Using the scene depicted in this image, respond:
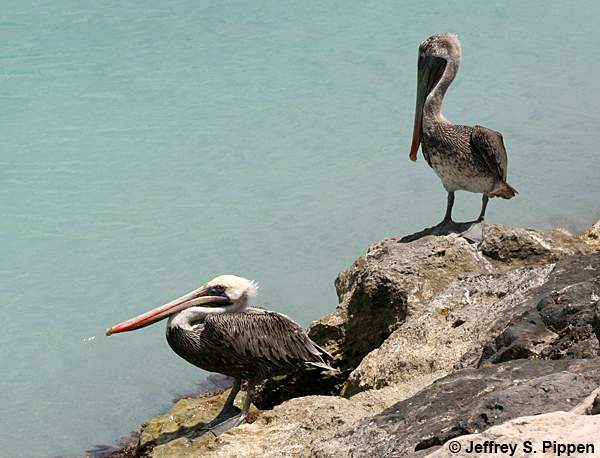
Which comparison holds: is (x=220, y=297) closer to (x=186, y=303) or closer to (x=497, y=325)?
(x=186, y=303)

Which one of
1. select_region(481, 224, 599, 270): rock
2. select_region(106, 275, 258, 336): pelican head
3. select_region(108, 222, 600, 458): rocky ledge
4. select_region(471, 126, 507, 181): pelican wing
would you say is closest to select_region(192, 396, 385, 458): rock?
select_region(108, 222, 600, 458): rocky ledge

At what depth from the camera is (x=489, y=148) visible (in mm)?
7035

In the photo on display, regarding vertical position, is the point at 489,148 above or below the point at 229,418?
above

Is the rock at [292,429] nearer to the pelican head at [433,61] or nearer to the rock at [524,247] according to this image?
the rock at [524,247]

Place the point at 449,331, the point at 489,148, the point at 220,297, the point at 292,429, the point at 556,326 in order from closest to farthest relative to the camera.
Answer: the point at 556,326 → the point at 292,429 → the point at 449,331 → the point at 220,297 → the point at 489,148

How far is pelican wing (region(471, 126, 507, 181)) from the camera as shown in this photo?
23.1ft

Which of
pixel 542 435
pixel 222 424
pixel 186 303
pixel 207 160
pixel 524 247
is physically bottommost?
pixel 222 424

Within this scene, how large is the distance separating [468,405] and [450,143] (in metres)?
4.06

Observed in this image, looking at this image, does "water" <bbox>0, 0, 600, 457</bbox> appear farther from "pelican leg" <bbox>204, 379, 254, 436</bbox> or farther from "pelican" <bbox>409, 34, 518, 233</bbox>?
"pelican" <bbox>409, 34, 518, 233</bbox>

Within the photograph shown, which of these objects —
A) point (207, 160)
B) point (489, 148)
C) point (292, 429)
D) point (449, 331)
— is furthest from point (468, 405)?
point (207, 160)

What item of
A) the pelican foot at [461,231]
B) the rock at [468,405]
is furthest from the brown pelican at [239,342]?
the rock at [468,405]

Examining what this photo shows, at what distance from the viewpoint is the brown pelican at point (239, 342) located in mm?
5758

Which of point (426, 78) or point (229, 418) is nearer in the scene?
point (229, 418)

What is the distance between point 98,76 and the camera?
58.3 feet
